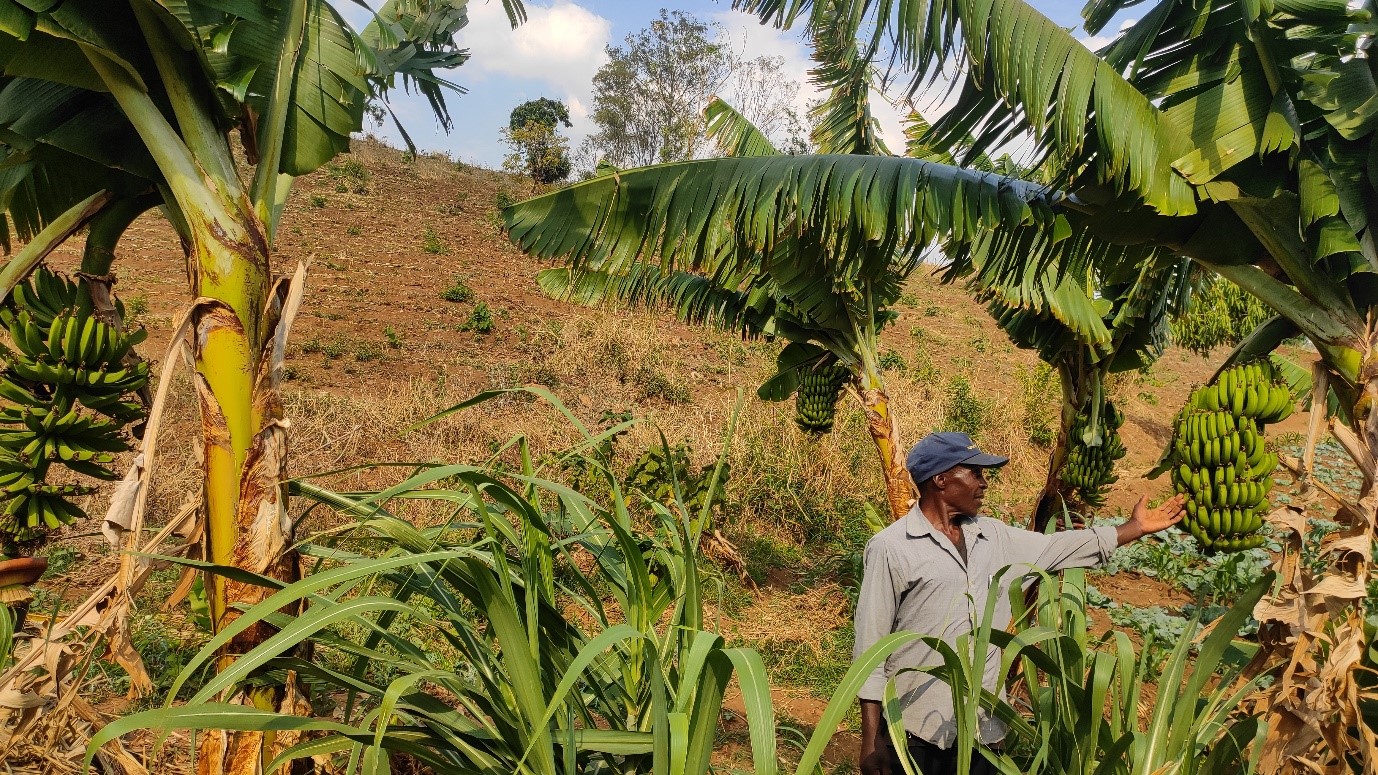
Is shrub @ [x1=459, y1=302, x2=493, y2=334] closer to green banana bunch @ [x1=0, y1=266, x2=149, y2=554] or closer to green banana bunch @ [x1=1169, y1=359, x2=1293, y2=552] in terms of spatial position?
green banana bunch @ [x1=0, y1=266, x2=149, y2=554]

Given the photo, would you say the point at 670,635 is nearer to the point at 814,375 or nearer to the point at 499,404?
the point at 814,375

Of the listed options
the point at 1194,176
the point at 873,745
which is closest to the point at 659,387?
the point at 1194,176

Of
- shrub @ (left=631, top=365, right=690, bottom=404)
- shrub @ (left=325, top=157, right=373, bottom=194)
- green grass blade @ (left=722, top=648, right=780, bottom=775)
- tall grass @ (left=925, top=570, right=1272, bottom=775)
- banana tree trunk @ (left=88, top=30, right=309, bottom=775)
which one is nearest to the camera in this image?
green grass blade @ (left=722, top=648, right=780, bottom=775)

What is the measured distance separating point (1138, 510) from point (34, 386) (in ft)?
12.7

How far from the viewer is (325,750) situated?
6.22 ft

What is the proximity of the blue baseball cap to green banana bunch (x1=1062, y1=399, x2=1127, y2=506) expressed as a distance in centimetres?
433

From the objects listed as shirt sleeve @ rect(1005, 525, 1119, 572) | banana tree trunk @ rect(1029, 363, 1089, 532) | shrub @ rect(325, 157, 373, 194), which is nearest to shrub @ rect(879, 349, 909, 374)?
banana tree trunk @ rect(1029, 363, 1089, 532)

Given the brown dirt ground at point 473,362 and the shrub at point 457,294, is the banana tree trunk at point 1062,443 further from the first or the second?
the shrub at point 457,294

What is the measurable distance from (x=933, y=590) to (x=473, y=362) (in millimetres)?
11105

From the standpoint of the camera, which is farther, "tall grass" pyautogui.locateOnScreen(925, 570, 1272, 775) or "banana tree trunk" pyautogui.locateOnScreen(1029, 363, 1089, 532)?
"banana tree trunk" pyautogui.locateOnScreen(1029, 363, 1089, 532)

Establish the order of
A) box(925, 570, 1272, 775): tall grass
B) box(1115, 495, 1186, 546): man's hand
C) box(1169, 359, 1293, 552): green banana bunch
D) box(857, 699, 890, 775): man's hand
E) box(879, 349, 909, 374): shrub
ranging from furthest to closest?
box(879, 349, 909, 374): shrub
box(1169, 359, 1293, 552): green banana bunch
box(1115, 495, 1186, 546): man's hand
box(857, 699, 890, 775): man's hand
box(925, 570, 1272, 775): tall grass

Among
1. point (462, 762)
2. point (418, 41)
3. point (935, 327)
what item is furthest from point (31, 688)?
point (935, 327)

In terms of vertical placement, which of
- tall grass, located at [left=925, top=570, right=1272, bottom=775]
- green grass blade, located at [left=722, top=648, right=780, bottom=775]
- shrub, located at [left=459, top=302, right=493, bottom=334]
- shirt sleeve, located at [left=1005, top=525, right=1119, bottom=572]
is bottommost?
tall grass, located at [left=925, top=570, right=1272, bottom=775]

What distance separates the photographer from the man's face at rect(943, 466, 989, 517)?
294cm
